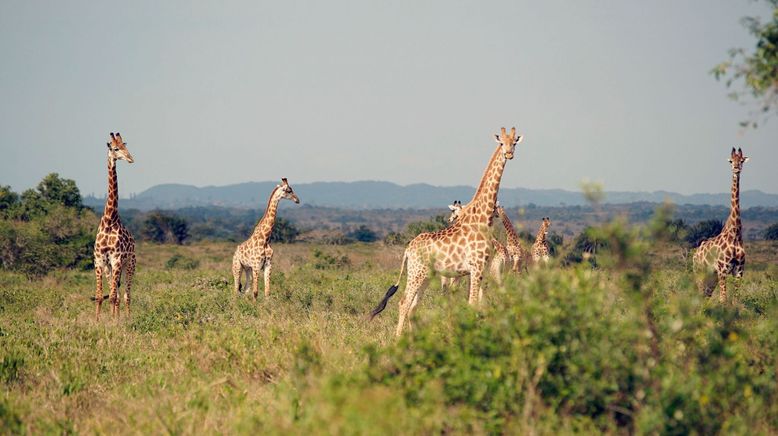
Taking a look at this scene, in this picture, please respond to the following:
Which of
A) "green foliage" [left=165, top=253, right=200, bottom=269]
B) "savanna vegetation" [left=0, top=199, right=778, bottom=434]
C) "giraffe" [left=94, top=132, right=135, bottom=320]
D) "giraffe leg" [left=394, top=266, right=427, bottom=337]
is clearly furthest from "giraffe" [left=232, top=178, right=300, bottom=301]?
"green foliage" [left=165, top=253, right=200, bottom=269]

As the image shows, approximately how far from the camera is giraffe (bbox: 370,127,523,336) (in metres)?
10.2

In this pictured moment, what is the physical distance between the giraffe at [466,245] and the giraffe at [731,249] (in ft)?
15.6

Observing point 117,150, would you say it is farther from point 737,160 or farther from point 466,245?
point 737,160

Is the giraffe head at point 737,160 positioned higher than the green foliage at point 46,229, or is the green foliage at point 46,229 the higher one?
the giraffe head at point 737,160

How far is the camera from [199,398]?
19.8 feet

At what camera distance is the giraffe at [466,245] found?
10180mm

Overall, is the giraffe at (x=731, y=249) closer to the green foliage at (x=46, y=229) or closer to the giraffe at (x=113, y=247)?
the giraffe at (x=113, y=247)

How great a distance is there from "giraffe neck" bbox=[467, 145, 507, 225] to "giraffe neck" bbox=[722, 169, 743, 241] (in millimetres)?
5516

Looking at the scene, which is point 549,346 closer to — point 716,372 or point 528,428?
point 528,428

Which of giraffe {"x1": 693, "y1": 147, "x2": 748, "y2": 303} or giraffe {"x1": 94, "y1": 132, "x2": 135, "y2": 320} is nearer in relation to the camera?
giraffe {"x1": 94, "y1": 132, "x2": 135, "y2": 320}

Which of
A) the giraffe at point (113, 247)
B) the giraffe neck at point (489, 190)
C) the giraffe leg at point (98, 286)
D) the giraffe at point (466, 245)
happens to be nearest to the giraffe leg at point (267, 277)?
the giraffe at point (113, 247)

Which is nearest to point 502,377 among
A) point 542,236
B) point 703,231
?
point 542,236

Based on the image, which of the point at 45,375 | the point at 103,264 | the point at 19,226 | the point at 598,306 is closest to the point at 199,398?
the point at 45,375

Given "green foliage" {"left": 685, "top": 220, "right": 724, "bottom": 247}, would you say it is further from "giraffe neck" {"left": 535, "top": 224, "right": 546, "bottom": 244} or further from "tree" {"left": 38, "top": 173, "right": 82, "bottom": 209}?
"tree" {"left": 38, "top": 173, "right": 82, "bottom": 209}
